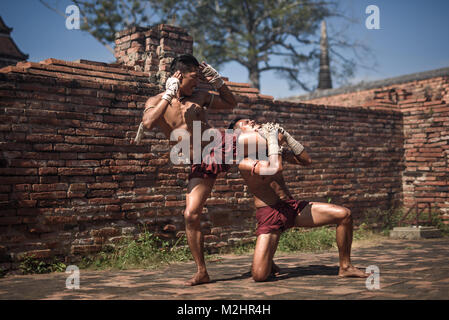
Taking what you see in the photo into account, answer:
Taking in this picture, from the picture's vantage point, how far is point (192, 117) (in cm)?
439

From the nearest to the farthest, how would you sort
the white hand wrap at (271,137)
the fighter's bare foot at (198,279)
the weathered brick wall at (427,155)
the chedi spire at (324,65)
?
the fighter's bare foot at (198,279)
the white hand wrap at (271,137)
the weathered brick wall at (427,155)
the chedi spire at (324,65)

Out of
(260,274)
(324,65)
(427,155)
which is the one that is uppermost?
(324,65)

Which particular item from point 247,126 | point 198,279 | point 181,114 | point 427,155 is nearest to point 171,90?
point 181,114

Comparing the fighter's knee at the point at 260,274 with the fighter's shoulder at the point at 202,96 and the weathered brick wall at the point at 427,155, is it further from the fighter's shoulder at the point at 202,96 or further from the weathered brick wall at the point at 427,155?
the weathered brick wall at the point at 427,155

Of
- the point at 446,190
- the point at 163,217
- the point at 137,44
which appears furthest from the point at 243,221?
the point at 446,190

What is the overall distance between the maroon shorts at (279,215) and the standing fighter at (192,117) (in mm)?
550

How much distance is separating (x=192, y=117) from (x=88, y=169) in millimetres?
1612

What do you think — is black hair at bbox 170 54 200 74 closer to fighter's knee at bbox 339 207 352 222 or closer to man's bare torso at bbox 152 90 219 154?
man's bare torso at bbox 152 90 219 154

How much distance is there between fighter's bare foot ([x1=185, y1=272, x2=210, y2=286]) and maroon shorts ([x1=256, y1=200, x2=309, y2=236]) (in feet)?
2.08

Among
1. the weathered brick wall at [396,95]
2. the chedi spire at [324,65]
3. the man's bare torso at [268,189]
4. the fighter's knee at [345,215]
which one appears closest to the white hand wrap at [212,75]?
the man's bare torso at [268,189]

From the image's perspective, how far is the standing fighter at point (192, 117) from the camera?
4.10m

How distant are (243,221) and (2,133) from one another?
3.42 m

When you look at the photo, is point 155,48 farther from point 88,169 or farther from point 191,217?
point 191,217
